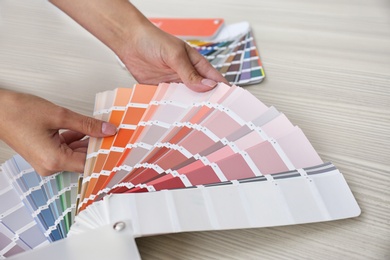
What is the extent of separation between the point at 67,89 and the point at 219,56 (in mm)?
334

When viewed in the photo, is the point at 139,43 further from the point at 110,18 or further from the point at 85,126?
the point at 85,126

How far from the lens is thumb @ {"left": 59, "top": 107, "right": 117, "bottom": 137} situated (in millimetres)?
766

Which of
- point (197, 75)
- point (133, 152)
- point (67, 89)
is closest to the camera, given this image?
point (133, 152)

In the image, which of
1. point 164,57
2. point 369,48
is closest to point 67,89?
point 164,57

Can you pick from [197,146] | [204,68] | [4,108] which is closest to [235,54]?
[204,68]

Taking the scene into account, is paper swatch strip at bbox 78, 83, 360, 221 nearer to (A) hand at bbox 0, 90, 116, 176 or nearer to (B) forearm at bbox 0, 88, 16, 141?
(A) hand at bbox 0, 90, 116, 176

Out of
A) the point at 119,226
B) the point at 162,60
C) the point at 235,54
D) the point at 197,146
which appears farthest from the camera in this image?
the point at 235,54

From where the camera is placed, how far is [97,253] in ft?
1.91

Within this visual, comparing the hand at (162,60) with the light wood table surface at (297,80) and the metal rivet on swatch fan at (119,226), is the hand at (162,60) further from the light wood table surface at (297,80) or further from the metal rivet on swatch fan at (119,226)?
the metal rivet on swatch fan at (119,226)

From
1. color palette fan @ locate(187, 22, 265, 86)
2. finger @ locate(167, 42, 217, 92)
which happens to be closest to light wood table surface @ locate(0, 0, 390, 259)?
color palette fan @ locate(187, 22, 265, 86)

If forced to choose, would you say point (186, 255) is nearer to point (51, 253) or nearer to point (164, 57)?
point (51, 253)

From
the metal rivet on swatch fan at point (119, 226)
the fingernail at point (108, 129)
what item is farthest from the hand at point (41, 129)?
the metal rivet on swatch fan at point (119, 226)

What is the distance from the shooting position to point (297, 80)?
38.4 inches

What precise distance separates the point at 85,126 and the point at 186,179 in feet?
0.66
